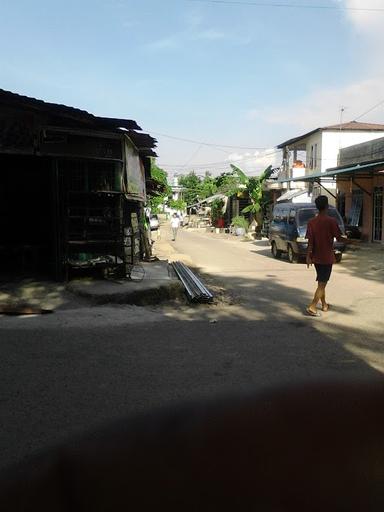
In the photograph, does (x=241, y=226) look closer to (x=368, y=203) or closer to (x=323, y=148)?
(x=323, y=148)

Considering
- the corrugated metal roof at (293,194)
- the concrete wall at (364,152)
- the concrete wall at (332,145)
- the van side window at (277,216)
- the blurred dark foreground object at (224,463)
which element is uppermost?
the concrete wall at (332,145)

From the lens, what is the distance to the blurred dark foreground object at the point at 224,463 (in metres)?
1.12

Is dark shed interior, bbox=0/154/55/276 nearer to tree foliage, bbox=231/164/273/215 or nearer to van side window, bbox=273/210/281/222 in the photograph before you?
van side window, bbox=273/210/281/222

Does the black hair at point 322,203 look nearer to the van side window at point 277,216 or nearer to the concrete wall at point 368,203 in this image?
the van side window at point 277,216

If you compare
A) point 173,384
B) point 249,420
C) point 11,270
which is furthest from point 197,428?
point 11,270

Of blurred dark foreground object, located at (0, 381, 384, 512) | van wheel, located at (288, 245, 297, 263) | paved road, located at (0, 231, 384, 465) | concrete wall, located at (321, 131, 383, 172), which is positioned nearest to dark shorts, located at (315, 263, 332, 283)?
paved road, located at (0, 231, 384, 465)

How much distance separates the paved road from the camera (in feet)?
13.9

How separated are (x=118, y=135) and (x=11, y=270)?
11.9 ft

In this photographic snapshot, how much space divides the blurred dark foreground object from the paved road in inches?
60.1

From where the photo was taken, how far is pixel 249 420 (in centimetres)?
126

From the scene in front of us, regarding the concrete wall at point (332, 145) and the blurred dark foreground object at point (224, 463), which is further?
the concrete wall at point (332, 145)

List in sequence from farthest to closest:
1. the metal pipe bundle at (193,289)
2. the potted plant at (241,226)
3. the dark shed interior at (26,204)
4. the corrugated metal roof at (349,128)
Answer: the potted plant at (241,226) < the corrugated metal roof at (349,128) < the dark shed interior at (26,204) < the metal pipe bundle at (193,289)

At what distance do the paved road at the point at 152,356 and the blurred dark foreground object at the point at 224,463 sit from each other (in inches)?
60.1

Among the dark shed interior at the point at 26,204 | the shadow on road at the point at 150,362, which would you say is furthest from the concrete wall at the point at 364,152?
the shadow on road at the point at 150,362
